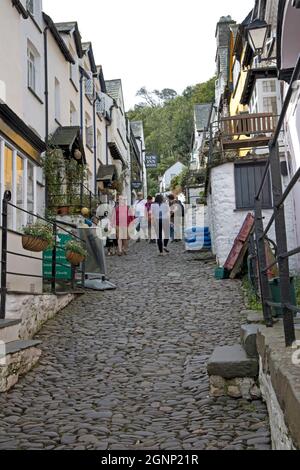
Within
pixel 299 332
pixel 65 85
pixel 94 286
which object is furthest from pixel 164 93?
pixel 299 332

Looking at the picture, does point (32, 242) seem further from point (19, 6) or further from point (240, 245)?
point (19, 6)

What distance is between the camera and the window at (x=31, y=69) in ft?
50.2

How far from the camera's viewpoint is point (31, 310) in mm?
7973

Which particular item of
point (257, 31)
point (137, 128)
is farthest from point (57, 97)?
point (137, 128)

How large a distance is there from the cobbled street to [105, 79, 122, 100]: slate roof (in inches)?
1027

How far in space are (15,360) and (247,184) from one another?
8691mm

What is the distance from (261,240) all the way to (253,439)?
194 cm

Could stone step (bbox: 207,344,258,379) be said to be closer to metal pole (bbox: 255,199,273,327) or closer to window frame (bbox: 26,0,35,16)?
metal pole (bbox: 255,199,273,327)

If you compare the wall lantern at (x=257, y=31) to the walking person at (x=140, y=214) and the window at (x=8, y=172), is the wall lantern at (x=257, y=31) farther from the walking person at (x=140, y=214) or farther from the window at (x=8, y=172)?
the walking person at (x=140, y=214)

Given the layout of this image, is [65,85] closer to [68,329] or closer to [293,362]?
[68,329]

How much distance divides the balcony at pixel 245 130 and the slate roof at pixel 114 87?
21079 mm

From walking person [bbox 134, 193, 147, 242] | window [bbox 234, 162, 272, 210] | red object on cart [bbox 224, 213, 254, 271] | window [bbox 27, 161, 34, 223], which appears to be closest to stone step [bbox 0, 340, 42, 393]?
window [bbox 27, 161, 34, 223]

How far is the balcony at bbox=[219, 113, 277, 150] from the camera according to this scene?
13755 millimetres

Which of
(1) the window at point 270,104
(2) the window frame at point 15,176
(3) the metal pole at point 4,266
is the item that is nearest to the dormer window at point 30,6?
(2) the window frame at point 15,176
